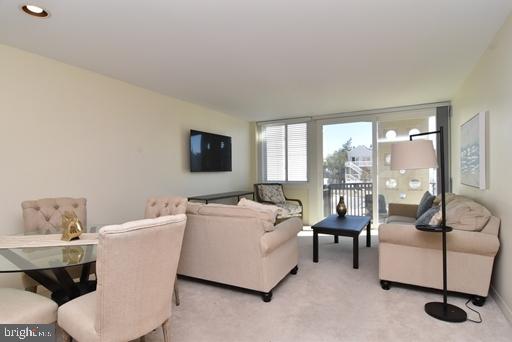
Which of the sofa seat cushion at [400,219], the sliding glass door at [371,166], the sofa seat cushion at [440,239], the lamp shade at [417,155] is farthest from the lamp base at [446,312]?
the sliding glass door at [371,166]

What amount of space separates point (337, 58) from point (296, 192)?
12.2 ft

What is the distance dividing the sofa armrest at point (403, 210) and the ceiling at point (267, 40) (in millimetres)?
1814

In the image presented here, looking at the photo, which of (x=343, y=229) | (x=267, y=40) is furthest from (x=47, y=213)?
(x=343, y=229)

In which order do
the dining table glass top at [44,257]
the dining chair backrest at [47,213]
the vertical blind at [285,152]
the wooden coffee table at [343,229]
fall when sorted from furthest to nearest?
1. the vertical blind at [285,152]
2. the wooden coffee table at [343,229]
3. the dining chair backrest at [47,213]
4. the dining table glass top at [44,257]

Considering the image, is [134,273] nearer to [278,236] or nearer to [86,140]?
[278,236]

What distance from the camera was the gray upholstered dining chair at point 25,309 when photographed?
1.46 metres

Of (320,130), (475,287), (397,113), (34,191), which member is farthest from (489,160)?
A: (34,191)

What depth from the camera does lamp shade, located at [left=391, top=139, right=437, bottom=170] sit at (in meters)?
2.30

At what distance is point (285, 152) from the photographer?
21.0ft

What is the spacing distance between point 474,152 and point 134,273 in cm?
354

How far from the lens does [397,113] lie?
525cm

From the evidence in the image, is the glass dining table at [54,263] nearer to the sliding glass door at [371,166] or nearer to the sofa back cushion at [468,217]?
the sofa back cushion at [468,217]

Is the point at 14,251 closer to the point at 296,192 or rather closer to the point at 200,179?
the point at 200,179

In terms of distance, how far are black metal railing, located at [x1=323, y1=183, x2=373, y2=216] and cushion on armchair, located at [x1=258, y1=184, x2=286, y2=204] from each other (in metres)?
0.97
